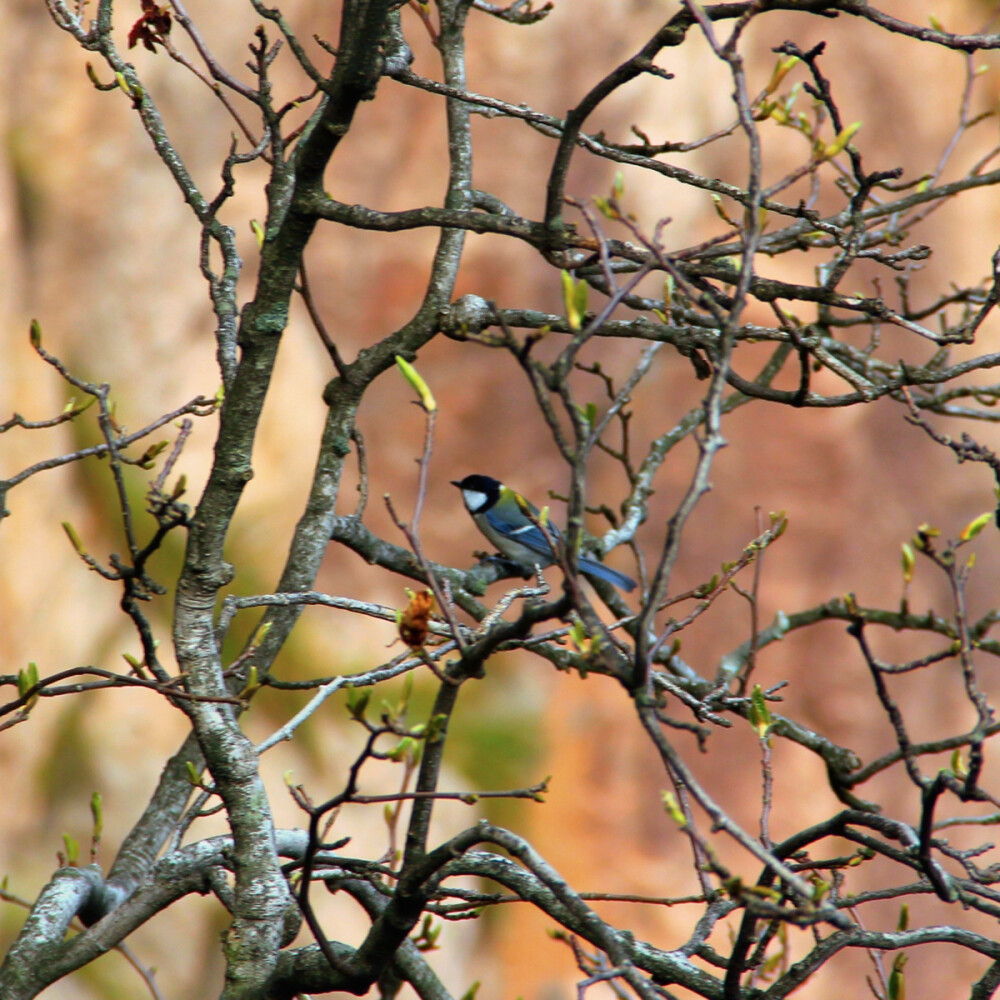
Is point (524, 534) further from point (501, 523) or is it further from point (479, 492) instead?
point (479, 492)

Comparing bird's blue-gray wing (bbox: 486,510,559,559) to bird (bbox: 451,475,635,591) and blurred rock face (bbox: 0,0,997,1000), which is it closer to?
bird (bbox: 451,475,635,591)

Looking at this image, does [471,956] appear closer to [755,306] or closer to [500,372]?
[500,372]

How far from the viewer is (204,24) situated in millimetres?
5246

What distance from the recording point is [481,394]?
5.77 m

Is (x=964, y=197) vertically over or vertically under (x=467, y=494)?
over

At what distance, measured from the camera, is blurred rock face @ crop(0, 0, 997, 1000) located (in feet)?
16.7

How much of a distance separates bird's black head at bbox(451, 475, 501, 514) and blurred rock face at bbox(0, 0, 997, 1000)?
92cm

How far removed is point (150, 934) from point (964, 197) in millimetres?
6383

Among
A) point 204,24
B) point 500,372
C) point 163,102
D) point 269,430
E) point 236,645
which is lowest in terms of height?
point 236,645

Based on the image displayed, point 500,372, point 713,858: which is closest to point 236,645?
point 500,372

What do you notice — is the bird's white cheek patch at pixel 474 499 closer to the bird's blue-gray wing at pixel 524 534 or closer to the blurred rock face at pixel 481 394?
the bird's blue-gray wing at pixel 524 534

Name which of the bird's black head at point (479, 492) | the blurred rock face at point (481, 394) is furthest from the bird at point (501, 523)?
the blurred rock face at point (481, 394)

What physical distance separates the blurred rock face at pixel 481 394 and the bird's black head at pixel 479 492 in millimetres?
924

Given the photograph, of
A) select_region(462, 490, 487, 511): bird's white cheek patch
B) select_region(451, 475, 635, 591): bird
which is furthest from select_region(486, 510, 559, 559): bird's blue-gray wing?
select_region(462, 490, 487, 511): bird's white cheek patch
